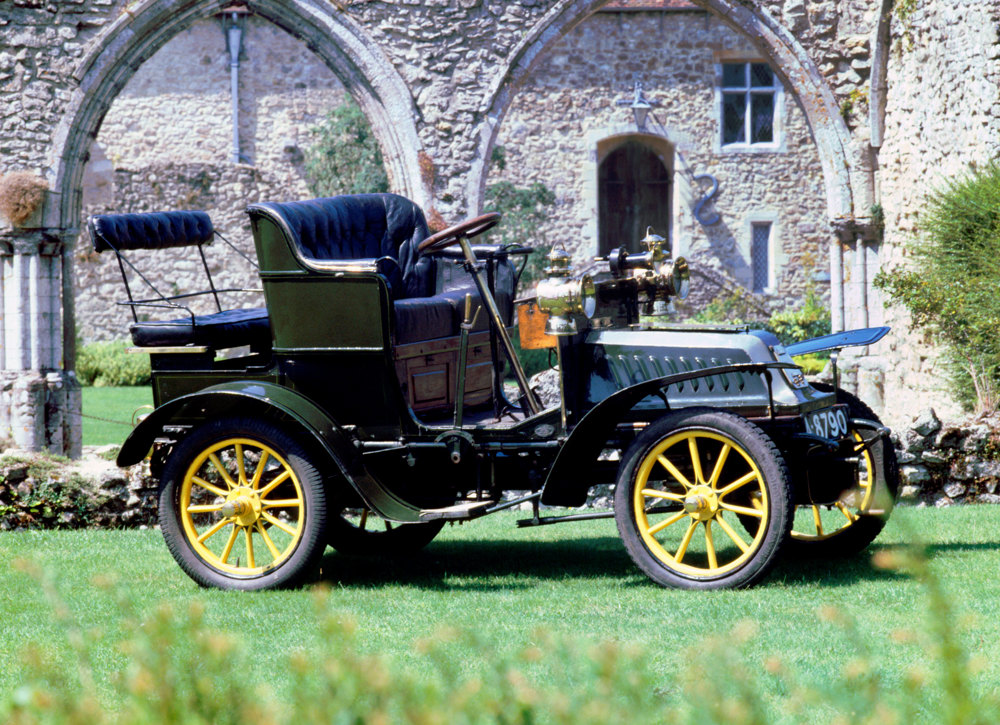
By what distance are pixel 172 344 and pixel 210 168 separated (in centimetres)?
1703

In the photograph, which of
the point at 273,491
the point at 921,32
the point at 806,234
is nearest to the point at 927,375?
Answer: the point at 921,32

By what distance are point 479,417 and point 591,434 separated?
73 centimetres

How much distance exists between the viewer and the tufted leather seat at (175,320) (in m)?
5.21

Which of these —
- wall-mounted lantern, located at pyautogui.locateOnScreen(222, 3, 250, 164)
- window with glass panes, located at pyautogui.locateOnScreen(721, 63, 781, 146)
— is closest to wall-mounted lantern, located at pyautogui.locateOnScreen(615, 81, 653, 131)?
window with glass panes, located at pyautogui.locateOnScreen(721, 63, 781, 146)

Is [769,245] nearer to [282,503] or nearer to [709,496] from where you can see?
[709,496]

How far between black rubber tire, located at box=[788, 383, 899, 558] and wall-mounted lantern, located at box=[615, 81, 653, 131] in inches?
665

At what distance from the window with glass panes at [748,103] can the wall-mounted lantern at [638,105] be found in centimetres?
148

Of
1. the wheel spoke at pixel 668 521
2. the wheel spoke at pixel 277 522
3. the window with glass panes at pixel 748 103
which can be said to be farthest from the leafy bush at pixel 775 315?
the wheel spoke at pixel 277 522

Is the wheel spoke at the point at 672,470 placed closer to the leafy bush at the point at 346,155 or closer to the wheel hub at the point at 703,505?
the wheel hub at the point at 703,505

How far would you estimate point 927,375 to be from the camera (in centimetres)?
1005

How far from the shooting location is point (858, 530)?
5.29m

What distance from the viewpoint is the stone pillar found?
10.3m

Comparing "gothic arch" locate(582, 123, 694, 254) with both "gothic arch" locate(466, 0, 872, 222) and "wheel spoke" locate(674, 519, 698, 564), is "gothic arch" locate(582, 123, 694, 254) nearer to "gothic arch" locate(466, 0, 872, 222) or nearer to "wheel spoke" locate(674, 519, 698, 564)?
"gothic arch" locate(466, 0, 872, 222)

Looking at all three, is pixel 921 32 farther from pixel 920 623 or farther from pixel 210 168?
pixel 210 168
